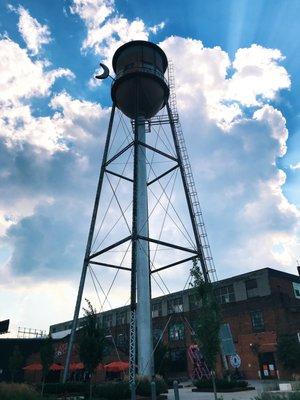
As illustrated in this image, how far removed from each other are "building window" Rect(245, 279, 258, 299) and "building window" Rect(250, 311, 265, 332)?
6.49 feet

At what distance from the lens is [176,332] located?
47.0m

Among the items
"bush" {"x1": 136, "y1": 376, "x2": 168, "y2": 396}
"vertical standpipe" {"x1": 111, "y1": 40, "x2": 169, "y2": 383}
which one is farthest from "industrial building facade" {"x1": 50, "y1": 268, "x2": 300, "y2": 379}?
"bush" {"x1": 136, "y1": 376, "x2": 168, "y2": 396}

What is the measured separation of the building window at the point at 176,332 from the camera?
46.2 meters

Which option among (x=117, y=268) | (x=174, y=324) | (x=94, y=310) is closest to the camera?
(x=94, y=310)

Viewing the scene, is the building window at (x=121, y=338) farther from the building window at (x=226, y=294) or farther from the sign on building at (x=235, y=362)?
the sign on building at (x=235, y=362)

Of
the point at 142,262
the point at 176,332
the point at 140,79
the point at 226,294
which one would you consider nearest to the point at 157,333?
the point at 176,332

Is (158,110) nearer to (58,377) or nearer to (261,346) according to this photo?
(261,346)

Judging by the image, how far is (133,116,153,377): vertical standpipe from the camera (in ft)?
82.7

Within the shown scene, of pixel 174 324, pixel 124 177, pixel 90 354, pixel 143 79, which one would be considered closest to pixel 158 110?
pixel 143 79

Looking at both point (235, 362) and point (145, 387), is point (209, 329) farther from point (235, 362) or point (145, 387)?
point (145, 387)

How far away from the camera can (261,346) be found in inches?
1448

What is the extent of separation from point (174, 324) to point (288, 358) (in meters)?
17.0

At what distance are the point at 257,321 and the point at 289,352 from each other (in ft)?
16.4

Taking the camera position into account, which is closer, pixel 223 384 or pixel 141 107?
pixel 223 384
